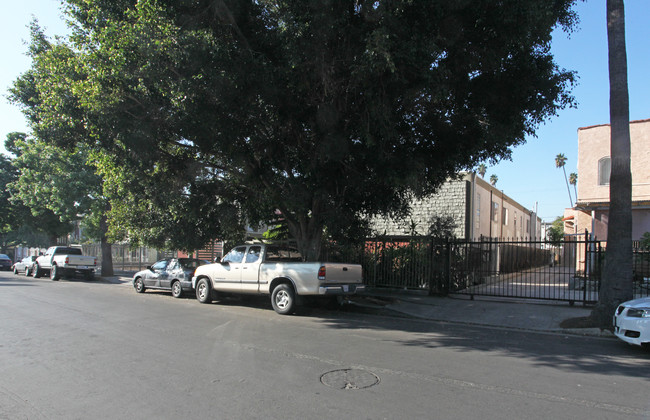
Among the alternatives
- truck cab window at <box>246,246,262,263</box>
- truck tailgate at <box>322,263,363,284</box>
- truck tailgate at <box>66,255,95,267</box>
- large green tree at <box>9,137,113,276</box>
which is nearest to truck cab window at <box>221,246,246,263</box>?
truck cab window at <box>246,246,262,263</box>

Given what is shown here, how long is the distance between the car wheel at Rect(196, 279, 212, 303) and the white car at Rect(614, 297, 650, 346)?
34.8 ft

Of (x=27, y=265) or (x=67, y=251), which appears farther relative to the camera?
(x=27, y=265)

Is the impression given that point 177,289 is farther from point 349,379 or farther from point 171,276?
point 349,379

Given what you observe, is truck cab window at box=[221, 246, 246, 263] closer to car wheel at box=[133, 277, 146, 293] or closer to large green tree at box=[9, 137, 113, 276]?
car wheel at box=[133, 277, 146, 293]

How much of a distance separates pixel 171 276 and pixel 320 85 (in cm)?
929

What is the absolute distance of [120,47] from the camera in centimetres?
947

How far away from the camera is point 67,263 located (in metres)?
22.1

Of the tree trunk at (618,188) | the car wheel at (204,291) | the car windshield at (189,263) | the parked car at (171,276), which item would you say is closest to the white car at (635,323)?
the tree trunk at (618,188)

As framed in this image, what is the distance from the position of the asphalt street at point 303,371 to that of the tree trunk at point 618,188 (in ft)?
4.66

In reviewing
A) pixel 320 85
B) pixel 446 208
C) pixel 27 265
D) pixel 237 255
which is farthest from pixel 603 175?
pixel 27 265

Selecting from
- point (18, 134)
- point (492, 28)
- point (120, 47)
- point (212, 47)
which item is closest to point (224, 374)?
point (212, 47)

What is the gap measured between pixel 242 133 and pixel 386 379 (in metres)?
7.62

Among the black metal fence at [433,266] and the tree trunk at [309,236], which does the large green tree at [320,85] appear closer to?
the tree trunk at [309,236]

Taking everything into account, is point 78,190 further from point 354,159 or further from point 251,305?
point 354,159
